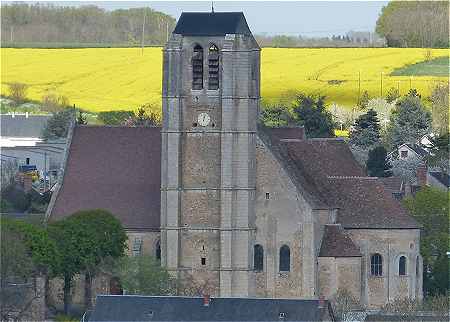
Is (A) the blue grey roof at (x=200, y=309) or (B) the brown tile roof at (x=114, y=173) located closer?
(A) the blue grey roof at (x=200, y=309)

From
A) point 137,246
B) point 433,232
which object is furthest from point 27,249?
point 433,232

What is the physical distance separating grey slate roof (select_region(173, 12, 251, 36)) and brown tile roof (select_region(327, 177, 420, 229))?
6.67 meters

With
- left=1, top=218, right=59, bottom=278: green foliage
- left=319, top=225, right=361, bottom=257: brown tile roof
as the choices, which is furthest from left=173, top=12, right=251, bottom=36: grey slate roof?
left=1, top=218, right=59, bottom=278: green foliage

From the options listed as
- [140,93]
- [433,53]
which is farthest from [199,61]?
[433,53]

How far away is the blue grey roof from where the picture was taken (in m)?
68.4

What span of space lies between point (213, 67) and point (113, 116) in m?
64.8

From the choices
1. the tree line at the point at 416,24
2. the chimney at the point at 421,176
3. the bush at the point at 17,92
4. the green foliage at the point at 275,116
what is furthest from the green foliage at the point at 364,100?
the chimney at the point at 421,176

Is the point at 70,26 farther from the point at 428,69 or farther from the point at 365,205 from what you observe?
the point at 365,205

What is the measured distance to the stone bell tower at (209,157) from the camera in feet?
262

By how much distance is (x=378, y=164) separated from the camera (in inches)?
4338

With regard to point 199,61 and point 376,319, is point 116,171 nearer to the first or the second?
point 199,61

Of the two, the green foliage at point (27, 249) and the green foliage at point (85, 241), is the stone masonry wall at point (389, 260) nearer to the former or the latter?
the green foliage at point (85, 241)

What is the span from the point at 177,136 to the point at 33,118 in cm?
7521

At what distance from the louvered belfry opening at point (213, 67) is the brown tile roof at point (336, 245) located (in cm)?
589
